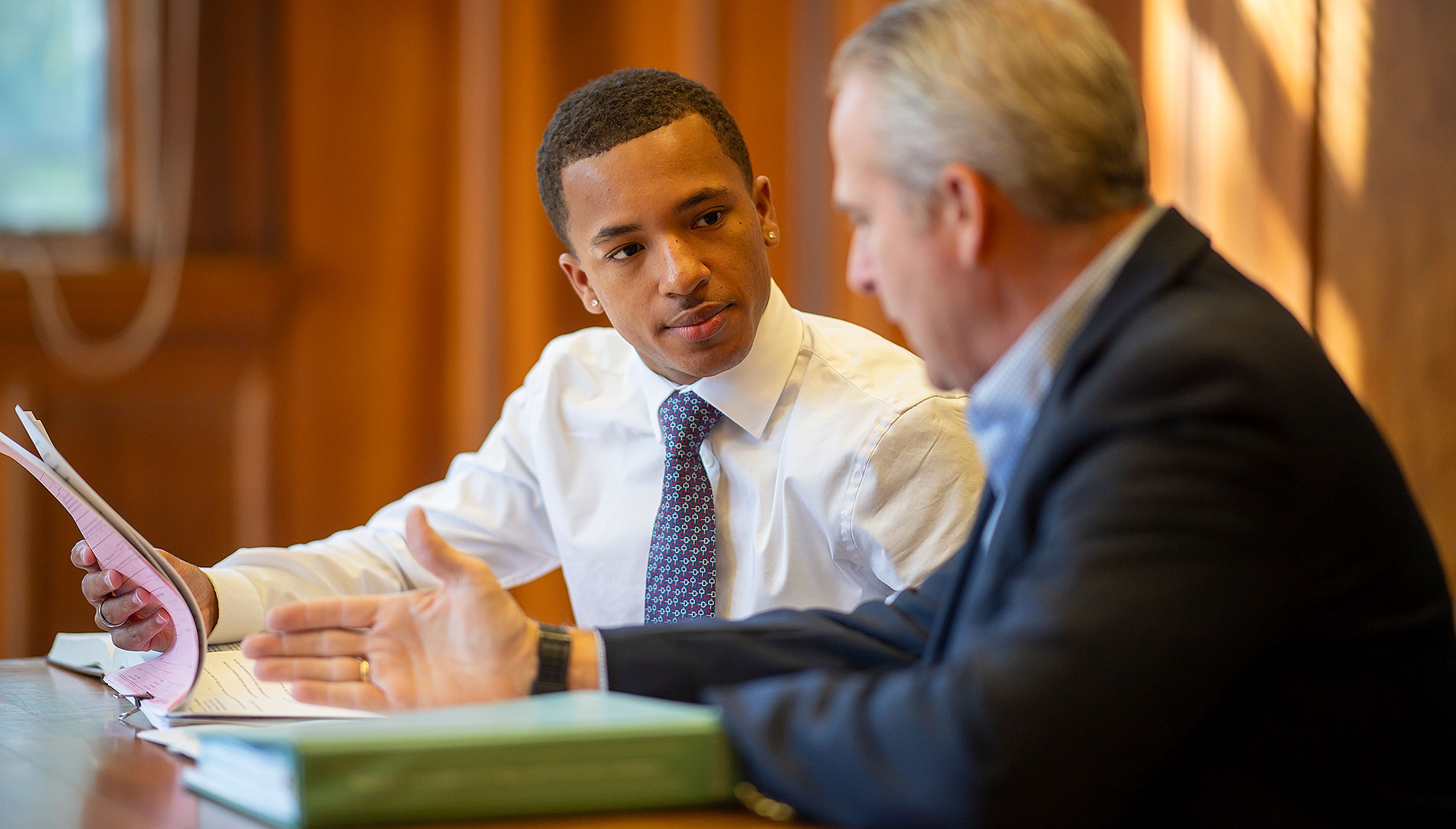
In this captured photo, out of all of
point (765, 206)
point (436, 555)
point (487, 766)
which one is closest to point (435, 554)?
point (436, 555)

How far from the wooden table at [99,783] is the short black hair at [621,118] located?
2.61 ft

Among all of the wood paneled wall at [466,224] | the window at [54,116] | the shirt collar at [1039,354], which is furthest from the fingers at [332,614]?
the window at [54,116]

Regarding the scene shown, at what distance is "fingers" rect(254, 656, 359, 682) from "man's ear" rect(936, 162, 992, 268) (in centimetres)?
58

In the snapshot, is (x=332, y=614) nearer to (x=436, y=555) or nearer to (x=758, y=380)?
(x=436, y=555)

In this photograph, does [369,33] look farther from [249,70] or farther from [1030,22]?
[1030,22]

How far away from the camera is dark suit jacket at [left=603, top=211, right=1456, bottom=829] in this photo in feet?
2.51

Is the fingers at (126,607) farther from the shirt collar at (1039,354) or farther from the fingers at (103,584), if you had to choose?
the shirt collar at (1039,354)

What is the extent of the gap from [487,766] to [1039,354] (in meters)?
0.46

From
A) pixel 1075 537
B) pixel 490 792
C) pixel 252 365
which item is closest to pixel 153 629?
pixel 490 792

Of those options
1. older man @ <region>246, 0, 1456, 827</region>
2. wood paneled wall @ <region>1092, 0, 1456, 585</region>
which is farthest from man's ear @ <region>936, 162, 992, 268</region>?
wood paneled wall @ <region>1092, 0, 1456, 585</region>

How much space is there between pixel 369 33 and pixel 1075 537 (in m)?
2.95

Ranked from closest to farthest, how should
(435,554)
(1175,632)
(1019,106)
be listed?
(1175,632) < (1019,106) < (435,554)

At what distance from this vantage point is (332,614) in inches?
43.3

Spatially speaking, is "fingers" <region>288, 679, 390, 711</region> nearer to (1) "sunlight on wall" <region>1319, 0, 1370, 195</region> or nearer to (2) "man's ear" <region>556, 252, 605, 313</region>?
(2) "man's ear" <region>556, 252, 605, 313</region>
